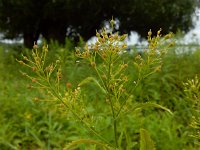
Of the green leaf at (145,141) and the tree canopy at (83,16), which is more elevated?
the tree canopy at (83,16)

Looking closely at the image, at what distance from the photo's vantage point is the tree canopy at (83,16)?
9.80 meters

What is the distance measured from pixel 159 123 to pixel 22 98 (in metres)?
1.13

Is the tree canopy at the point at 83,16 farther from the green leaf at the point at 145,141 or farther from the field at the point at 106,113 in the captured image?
the green leaf at the point at 145,141

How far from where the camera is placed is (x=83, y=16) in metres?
10.4

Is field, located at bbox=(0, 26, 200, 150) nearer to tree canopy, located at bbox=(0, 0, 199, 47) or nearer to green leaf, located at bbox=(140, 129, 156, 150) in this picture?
green leaf, located at bbox=(140, 129, 156, 150)

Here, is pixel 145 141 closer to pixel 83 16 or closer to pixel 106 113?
pixel 106 113

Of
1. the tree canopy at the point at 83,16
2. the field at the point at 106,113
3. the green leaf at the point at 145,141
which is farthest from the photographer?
the tree canopy at the point at 83,16

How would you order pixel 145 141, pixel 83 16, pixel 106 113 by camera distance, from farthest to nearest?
pixel 83 16, pixel 106 113, pixel 145 141

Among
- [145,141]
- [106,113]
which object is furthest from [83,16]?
[145,141]

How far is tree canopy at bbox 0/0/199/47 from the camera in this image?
9.80 metres

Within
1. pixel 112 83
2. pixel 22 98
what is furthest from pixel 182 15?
pixel 112 83

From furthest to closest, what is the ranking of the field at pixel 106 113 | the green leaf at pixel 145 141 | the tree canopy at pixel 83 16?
the tree canopy at pixel 83 16, the field at pixel 106 113, the green leaf at pixel 145 141

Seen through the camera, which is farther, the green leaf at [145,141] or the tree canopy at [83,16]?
the tree canopy at [83,16]

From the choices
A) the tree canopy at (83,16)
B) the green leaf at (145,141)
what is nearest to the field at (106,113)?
the green leaf at (145,141)
